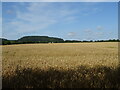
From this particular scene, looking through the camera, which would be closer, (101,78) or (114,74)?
(101,78)

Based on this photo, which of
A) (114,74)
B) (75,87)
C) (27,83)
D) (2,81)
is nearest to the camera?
(75,87)

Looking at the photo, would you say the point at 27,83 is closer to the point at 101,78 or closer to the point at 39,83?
the point at 39,83

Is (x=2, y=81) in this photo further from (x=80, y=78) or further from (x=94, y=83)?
(x=94, y=83)

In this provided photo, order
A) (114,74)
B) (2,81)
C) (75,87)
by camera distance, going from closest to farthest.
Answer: (75,87), (2,81), (114,74)

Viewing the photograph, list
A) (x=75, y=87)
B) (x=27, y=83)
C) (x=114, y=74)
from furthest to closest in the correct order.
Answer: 1. (x=114, y=74)
2. (x=27, y=83)
3. (x=75, y=87)

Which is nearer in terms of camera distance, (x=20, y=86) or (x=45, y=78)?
(x=20, y=86)

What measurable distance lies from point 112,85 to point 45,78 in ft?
7.71

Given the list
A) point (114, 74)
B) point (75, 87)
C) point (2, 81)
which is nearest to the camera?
point (75, 87)

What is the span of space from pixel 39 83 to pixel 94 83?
5.87 ft

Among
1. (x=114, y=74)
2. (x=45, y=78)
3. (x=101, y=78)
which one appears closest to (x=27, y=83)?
(x=45, y=78)

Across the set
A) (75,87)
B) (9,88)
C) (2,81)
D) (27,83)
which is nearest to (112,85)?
(75,87)

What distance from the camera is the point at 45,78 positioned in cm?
640

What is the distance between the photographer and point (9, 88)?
5.50m

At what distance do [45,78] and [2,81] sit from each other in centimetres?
151
